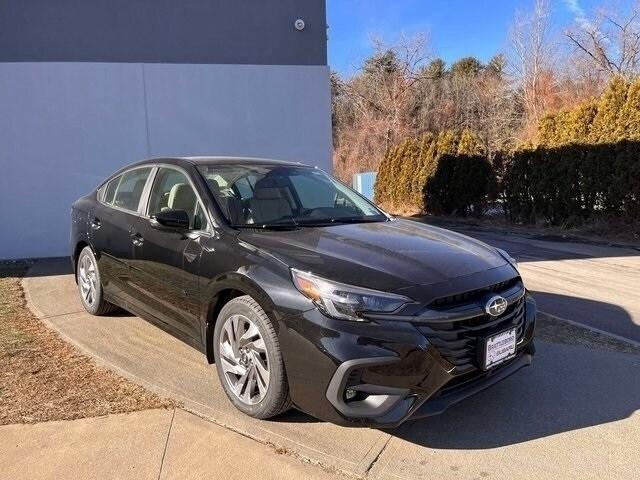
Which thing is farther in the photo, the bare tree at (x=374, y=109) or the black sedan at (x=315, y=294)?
the bare tree at (x=374, y=109)

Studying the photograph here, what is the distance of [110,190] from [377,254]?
316cm

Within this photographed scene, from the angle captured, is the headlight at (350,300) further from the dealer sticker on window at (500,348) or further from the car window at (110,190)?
the car window at (110,190)

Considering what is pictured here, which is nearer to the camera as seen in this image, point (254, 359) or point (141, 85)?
point (254, 359)

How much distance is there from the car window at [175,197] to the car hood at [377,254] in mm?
481

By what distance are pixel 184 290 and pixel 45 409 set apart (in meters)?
1.13

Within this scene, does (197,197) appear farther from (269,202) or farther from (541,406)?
(541,406)

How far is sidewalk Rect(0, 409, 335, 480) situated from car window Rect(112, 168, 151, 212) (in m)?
1.98

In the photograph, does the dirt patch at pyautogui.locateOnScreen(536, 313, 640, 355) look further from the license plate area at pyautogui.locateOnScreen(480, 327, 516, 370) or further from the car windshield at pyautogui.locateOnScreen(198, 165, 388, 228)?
the car windshield at pyautogui.locateOnScreen(198, 165, 388, 228)

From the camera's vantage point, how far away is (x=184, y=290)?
3.88 metres

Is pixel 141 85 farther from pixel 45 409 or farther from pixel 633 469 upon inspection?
pixel 633 469

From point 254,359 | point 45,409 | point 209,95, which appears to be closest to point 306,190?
point 254,359

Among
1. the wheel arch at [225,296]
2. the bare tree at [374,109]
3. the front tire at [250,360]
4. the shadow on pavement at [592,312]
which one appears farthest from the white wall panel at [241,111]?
the bare tree at [374,109]

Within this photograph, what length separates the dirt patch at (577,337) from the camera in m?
4.72

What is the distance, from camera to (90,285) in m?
5.56
